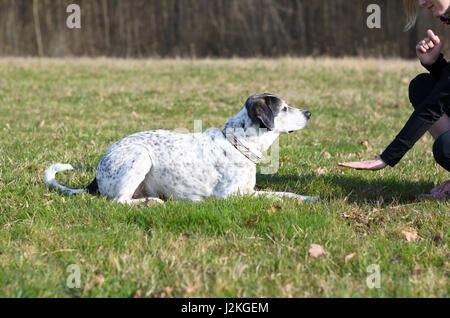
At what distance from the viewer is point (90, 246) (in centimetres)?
398

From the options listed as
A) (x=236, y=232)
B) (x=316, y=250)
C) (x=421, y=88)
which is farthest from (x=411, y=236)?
(x=421, y=88)

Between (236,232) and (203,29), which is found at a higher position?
(203,29)

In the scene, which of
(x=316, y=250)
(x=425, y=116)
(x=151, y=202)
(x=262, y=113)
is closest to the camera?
(x=316, y=250)

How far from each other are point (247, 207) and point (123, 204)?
4.34ft

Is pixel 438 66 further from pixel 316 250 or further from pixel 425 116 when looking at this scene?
pixel 316 250

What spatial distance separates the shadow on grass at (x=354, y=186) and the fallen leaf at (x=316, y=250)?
4.56ft

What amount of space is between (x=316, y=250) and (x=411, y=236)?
3.28 ft

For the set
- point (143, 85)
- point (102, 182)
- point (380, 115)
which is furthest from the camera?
point (143, 85)

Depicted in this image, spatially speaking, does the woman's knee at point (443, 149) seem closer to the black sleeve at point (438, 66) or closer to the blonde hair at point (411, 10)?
the black sleeve at point (438, 66)

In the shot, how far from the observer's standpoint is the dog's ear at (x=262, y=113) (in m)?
5.24

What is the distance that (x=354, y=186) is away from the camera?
5.90 metres

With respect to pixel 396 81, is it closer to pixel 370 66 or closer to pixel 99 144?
pixel 370 66

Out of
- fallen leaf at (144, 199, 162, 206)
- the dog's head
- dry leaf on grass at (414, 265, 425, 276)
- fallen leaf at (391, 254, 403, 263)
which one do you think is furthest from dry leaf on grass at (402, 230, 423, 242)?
fallen leaf at (144, 199, 162, 206)
